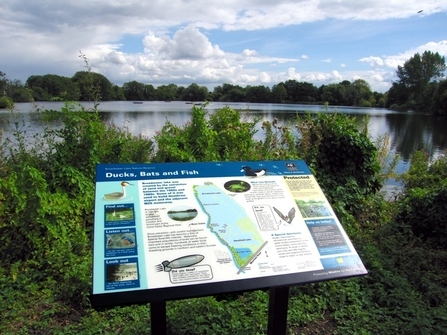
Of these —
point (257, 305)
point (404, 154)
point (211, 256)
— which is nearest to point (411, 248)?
point (257, 305)

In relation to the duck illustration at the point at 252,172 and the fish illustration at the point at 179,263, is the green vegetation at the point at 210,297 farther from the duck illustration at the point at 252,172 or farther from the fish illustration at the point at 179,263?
the duck illustration at the point at 252,172

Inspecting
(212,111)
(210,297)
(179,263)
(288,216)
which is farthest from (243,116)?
(179,263)

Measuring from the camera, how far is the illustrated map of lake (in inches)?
88.7

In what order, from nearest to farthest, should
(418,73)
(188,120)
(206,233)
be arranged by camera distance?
(206,233) < (188,120) < (418,73)

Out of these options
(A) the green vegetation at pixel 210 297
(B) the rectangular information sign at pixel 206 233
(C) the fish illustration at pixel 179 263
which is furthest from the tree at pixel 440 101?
(C) the fish illustration at pixel 179 263

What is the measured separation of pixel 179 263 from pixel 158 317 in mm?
360

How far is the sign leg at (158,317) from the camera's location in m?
2.09

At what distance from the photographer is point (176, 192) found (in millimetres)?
2436

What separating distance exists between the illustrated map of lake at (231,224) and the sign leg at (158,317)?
503 millimetres

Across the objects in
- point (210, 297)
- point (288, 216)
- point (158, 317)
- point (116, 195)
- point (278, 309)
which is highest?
point (116, 195)

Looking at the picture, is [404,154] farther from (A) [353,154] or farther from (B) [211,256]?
(B) [211,256]

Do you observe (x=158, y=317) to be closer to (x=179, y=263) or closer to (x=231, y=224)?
(x=179, y=263)

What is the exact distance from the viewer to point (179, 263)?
2.08m

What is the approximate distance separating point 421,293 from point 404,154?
12681mm
